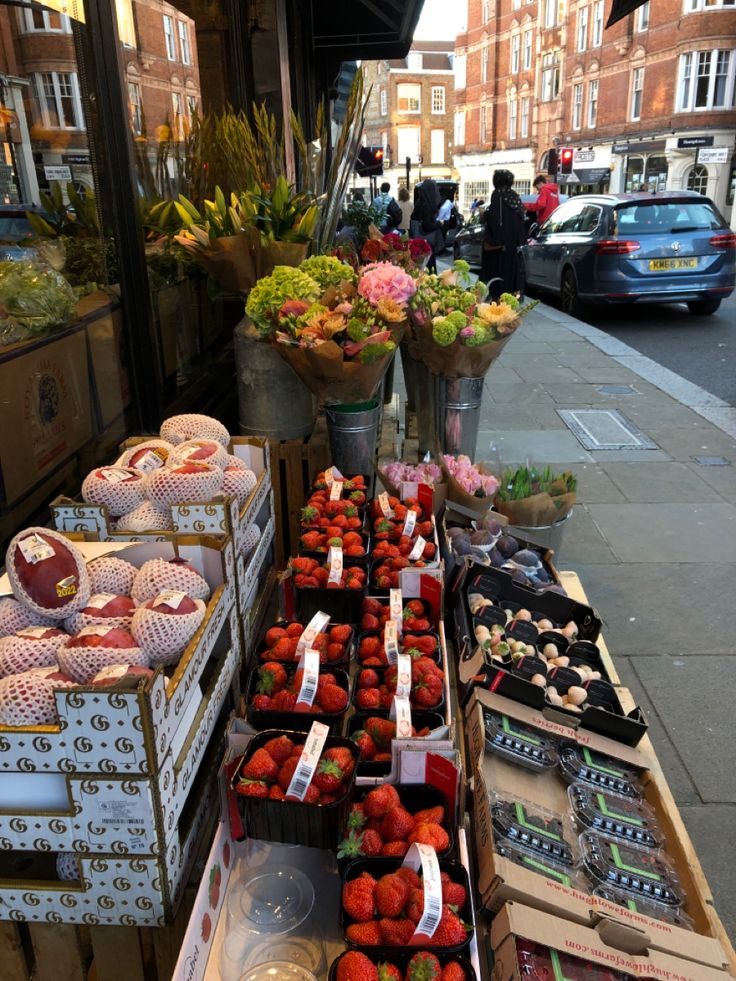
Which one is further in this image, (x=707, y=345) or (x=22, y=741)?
(x=707, y=345)

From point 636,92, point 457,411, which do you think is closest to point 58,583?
point 457,411

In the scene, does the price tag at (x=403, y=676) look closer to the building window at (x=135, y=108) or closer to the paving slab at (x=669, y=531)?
the building window at (x=135, y=108)

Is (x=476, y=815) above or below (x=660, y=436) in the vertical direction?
above

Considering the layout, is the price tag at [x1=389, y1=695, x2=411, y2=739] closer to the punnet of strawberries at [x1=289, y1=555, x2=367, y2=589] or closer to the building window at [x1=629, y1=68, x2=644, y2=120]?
the punnet of strawberries at [x1=289, y1=555, x2=367, y2=589]

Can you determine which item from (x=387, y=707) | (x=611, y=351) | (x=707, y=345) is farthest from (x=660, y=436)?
(x=387, y=707)

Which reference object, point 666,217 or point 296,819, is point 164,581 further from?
point 666,217

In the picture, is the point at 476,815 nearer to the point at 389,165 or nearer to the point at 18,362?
the point at 18,362

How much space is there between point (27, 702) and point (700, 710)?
2690 millimetres

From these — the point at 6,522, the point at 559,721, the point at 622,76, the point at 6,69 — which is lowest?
the point at 559,721

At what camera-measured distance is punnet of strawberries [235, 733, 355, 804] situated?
153 centimetres

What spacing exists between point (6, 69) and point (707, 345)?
8.61m

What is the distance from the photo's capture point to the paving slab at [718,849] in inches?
88.7

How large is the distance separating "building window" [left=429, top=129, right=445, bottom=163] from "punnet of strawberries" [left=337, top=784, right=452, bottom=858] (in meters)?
66.5

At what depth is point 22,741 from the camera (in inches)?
50.3
